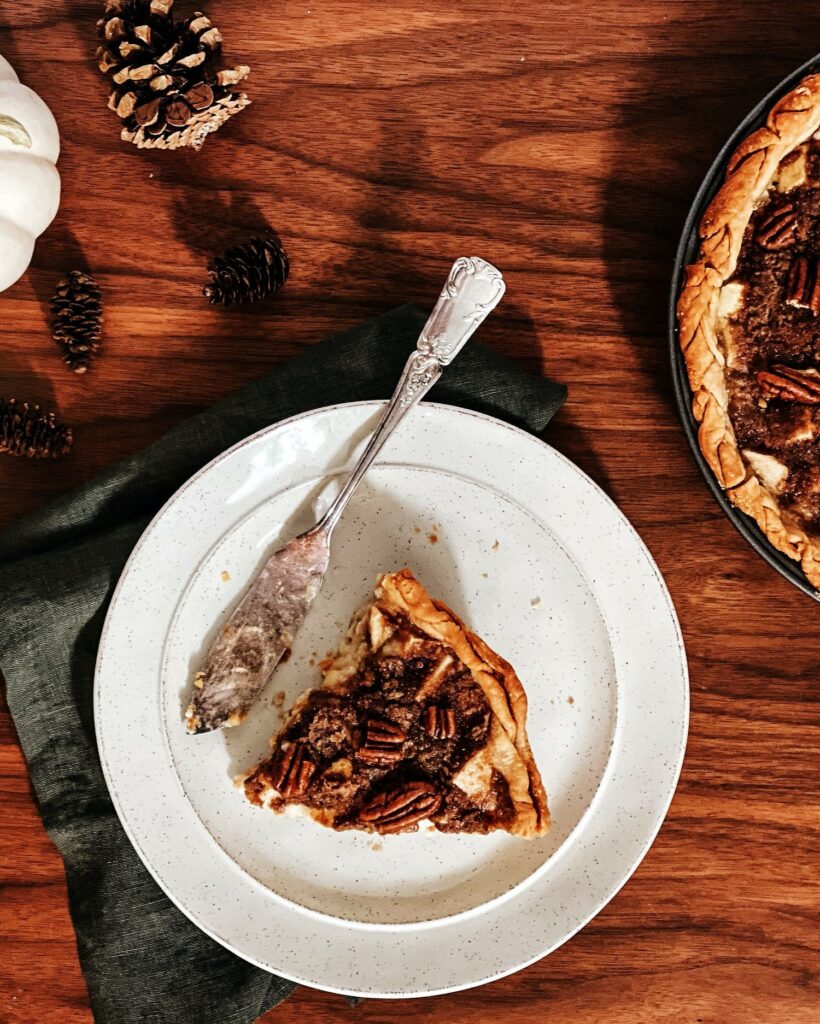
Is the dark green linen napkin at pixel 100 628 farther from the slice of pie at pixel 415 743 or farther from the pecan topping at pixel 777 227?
the pecan topping at pixel 777 227

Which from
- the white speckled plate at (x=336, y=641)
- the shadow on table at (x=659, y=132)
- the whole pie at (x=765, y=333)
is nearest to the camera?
the whole pie at (x=765, y=333)

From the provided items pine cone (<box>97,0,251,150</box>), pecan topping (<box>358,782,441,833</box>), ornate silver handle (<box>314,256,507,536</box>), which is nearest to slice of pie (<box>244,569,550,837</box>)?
pecan topping (<box>358,782,441,833</box>)

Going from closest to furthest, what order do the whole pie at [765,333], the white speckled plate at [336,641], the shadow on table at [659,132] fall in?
the whole pie at [765,333] < the white speckled plate at [336,641] < the shadow on table at [659,132]

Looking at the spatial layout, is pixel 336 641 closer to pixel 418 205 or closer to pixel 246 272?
pixel 246 272

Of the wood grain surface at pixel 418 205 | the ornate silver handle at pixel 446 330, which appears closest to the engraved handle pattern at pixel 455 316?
the ornate silver handle at pixel 446 330

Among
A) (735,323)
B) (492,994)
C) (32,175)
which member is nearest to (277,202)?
(32,175)

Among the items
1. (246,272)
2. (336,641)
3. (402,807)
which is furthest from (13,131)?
(402,807)

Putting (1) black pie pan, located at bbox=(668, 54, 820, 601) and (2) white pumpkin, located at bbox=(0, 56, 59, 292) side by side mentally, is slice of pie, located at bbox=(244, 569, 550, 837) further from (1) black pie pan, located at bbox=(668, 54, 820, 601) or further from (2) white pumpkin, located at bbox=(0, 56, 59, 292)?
(2) white pumpkin, located at bbox=(0, 56, 59, 292)

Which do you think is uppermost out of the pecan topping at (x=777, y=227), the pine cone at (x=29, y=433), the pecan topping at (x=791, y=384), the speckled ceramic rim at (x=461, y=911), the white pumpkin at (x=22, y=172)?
the white pumpkin at (x=22, y=172)
